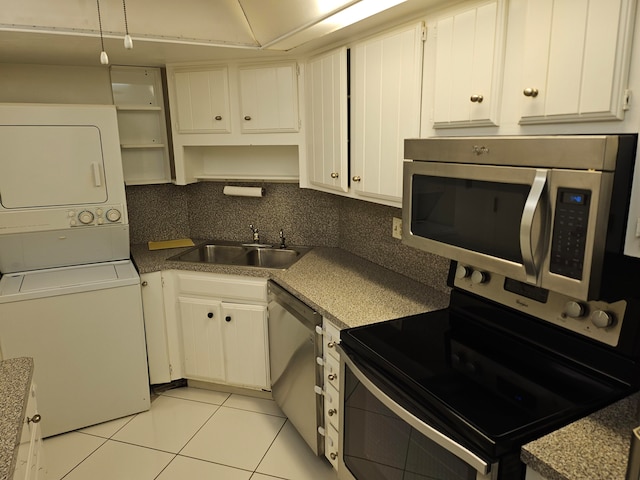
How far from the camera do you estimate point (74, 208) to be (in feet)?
7.95

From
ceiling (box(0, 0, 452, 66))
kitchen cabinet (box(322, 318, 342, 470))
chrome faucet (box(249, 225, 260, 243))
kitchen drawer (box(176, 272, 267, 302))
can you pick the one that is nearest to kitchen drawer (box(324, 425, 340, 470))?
kitchen cabinet (box(322, 318, 342, 470))

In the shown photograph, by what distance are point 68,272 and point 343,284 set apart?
5.11ft

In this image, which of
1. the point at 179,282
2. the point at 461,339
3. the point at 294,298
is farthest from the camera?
the point at 179,282

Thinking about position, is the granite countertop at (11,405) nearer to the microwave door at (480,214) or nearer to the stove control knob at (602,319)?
the microwave door at (480,214)

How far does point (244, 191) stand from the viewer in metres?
2.89

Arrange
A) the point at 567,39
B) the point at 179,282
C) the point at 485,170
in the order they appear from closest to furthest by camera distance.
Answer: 1. the point at 567,39
2. the point at 485,170
3. the point at 179,282

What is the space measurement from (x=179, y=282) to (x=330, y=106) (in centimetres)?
133

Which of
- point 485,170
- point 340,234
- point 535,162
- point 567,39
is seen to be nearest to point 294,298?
point 340,234

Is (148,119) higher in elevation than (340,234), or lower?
higher

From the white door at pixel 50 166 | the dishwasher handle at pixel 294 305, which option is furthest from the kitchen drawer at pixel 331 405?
the white door at pixel 50 166

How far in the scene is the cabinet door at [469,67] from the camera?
129 cm

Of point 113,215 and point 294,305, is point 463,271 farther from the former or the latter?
point 113,215

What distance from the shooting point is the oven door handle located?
103 centimetres

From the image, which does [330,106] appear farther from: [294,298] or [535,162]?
[535,162]
